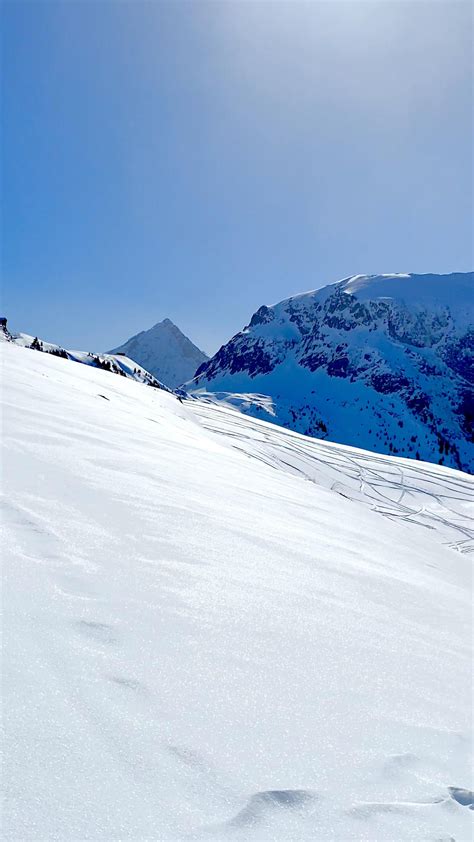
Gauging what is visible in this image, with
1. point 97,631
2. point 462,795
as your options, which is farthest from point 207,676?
point 462,795

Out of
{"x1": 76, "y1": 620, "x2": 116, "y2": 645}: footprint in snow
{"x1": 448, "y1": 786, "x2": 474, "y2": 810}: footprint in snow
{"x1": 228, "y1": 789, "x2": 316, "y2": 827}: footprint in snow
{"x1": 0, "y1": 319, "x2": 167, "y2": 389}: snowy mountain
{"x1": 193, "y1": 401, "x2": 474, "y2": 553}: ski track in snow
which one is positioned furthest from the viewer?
{"x1": 0, "y1": 319, "x2": 167, "y2": 389}: snowy mountain

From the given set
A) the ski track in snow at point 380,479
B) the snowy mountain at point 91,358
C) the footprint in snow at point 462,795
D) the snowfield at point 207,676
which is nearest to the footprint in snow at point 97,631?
the snowfield at point 207,676

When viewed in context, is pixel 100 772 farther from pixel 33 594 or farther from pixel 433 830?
pixel 433 830

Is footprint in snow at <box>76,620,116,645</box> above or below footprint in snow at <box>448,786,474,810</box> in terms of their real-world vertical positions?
above

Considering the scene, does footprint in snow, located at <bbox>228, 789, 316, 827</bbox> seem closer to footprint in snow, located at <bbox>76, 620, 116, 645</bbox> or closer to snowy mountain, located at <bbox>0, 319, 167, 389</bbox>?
footprint in snow, located at <bbox>76, 620, 116, 645</bbox>

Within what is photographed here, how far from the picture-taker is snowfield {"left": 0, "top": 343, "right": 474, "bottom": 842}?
5.59 ft

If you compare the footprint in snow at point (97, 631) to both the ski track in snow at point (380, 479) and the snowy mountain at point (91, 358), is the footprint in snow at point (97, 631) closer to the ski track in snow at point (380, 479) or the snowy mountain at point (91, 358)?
the ski track in snow at point (380, 479)

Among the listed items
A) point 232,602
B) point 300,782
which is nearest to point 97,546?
point 232,602

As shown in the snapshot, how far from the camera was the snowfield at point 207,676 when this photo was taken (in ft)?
5.59

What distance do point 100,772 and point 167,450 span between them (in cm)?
736

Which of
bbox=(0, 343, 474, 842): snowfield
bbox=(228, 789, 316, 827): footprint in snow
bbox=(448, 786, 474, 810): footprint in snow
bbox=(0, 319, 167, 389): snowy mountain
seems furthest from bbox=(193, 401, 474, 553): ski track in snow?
bbox=(0, 319, 167, 389): snowy mountain

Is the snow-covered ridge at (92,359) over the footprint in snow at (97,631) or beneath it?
over

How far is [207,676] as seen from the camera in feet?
8.03

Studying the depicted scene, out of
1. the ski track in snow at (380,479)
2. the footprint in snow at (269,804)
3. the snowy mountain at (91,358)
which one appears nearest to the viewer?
the footprint in snow at (269,804)
